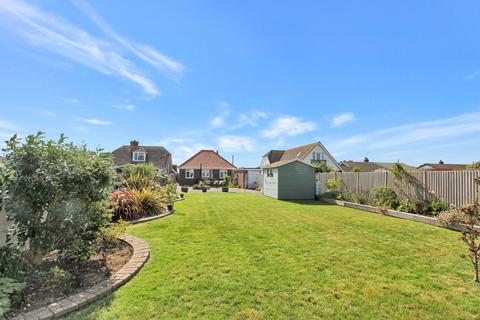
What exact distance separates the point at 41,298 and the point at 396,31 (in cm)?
1218

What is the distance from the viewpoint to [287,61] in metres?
11.3

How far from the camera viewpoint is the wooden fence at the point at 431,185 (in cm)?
787

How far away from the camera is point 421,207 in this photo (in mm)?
9141

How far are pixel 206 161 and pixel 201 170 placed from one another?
173 cm

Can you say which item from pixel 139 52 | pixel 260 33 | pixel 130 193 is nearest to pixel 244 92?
pixel 260 33

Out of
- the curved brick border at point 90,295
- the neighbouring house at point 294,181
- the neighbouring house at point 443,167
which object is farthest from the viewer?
the neighbouring house at point 443,167

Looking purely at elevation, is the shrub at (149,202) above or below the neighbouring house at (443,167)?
below

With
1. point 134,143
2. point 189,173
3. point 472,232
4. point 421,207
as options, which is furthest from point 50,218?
point 134,143

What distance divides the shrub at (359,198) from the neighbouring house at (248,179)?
16.5m

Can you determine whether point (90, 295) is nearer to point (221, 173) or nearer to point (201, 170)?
point (201, 170)

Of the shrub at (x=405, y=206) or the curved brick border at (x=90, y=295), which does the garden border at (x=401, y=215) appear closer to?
the shrub at (x=405, y=206)

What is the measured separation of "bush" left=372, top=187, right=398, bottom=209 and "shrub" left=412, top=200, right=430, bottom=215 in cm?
105

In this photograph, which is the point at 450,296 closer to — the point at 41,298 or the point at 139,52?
the point at 41,298

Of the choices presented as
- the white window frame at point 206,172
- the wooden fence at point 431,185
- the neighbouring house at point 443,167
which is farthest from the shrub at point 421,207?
the neighbouring house at point 443,167
